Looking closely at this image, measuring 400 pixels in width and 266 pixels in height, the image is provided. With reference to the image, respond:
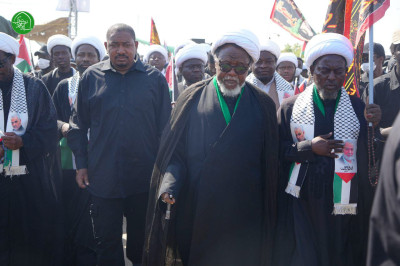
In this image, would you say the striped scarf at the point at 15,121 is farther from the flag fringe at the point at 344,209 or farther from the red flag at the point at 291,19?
the red flag at the point at 291,19

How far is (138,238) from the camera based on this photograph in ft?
15.7

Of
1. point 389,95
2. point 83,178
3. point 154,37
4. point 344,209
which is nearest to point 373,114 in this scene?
point 344,209

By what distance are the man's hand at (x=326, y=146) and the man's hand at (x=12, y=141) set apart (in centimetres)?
260

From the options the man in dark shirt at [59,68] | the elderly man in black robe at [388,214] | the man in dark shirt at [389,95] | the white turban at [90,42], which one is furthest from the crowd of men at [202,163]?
the man in dark shirt at [59,68]

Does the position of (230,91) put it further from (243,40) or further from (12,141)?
(12,141)

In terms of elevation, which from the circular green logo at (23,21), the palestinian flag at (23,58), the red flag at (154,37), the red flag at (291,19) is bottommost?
the palestinian flag at (23,58)

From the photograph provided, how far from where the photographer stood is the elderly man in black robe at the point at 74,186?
207 inches

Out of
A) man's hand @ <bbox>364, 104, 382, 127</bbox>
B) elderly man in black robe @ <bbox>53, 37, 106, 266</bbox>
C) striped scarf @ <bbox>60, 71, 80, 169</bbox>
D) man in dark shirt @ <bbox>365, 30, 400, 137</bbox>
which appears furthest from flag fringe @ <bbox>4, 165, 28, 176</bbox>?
man in dark shirt @ <bbox>365, 30, 400, 137</bbox>

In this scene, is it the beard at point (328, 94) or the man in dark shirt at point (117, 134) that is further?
the man in dark shirt at point (117, 134)

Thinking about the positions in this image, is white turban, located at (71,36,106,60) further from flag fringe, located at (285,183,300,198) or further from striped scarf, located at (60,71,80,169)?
flag fringe, located at (285,183,300,198)

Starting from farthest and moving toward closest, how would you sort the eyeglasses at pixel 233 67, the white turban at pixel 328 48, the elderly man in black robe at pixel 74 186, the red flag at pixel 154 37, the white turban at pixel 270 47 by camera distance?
1. the red flag at pixel 154 37
2. the white turban at pixel 270 47
3. the elderly man in black robe at pixel 74 186
4. the white turban at pixel 328 48
5. the eyeglasses at pixel 233 67

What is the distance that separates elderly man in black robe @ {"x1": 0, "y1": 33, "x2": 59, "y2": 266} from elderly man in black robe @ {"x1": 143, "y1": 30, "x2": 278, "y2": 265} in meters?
1.34

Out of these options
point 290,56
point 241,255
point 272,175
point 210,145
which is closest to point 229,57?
point 210,145

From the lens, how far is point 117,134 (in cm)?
443
